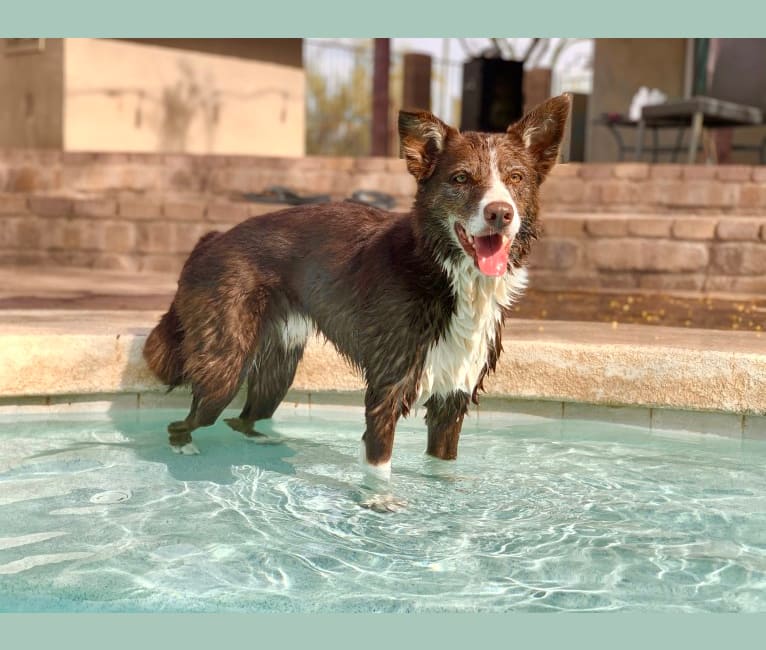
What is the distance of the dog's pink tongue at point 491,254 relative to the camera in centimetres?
385

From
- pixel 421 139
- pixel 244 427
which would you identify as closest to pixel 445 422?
pixel 244 427

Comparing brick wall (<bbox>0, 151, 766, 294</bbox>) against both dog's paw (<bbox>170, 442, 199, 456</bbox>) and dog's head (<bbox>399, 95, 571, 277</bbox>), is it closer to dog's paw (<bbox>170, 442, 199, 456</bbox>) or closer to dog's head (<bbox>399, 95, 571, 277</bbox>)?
dog's paw (<bbox>170, 442, 199, 456</bbox>)

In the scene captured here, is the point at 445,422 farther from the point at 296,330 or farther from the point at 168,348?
the point at 168,348

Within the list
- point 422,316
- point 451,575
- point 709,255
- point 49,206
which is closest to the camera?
point 451,575

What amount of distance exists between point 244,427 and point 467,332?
1.65m

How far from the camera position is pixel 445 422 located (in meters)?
4.73

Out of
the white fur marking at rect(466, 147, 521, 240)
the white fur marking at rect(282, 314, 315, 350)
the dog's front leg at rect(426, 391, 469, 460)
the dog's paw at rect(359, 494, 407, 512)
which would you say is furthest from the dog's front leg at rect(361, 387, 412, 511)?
the white fur marking at rect(466, 147, 521, 240)

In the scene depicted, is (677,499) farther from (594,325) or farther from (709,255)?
(709,255)

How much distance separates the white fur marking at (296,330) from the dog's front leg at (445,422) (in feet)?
2.33

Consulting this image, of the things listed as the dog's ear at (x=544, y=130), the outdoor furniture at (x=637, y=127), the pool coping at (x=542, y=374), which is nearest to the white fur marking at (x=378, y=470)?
the pool coping at (x=542, y=374)

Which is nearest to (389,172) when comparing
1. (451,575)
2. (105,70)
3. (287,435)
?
(105,70)

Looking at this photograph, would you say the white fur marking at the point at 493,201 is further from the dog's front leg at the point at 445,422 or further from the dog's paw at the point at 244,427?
the dog's paw at the point at 244,427

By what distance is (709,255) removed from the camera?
32.0 feet

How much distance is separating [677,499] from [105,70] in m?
12.2
